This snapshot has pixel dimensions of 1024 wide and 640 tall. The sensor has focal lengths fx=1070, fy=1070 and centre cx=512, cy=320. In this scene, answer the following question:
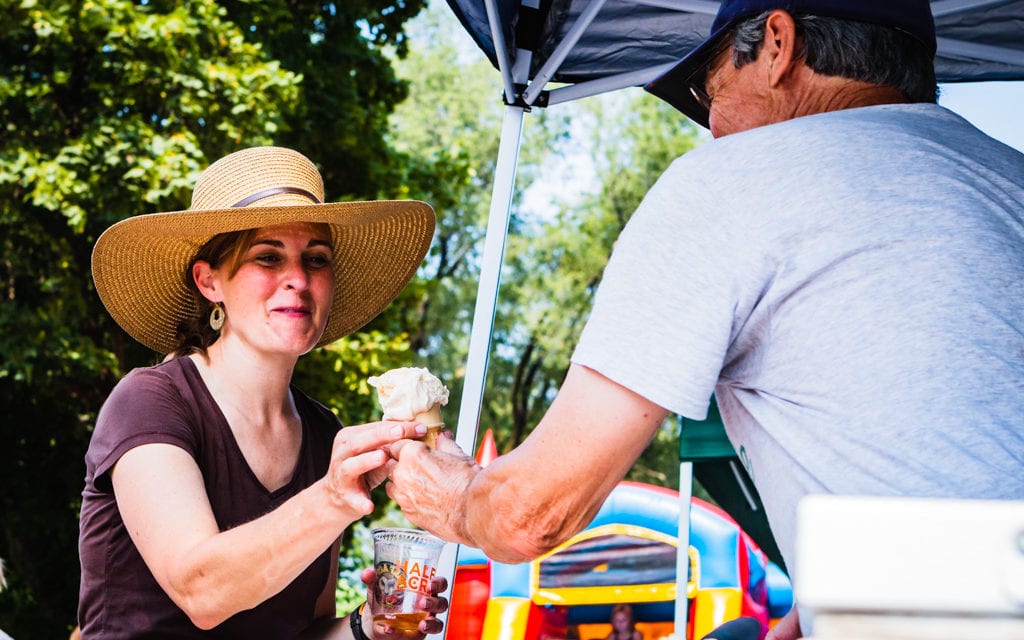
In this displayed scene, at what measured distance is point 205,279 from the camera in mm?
2592

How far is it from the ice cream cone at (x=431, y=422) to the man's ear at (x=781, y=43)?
893 mm

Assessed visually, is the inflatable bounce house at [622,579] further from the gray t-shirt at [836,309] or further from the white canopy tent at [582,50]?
the gray t-shirt at [836,309]

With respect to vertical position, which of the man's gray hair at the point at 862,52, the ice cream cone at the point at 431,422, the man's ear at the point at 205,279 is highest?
the man's gray hair at the point at 862,52

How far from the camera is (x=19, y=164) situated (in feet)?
30.6

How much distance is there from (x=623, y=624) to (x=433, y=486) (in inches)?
318

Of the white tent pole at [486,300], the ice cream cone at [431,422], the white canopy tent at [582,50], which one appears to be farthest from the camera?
the white canopy tent at [582,50]

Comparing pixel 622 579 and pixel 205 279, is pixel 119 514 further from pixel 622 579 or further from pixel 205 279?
pixel 622 579

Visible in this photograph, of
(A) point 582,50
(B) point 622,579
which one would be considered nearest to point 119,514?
(A) point 582,50

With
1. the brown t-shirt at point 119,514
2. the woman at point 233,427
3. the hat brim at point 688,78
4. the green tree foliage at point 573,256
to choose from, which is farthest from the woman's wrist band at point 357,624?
the green tree foliage at point 573,256

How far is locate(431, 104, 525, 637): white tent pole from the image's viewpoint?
11.6 feet

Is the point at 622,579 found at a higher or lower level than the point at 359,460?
lower

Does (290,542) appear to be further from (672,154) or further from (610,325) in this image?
(672,154)

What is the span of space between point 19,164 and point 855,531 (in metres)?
9.92

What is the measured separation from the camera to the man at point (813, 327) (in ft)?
4.09
